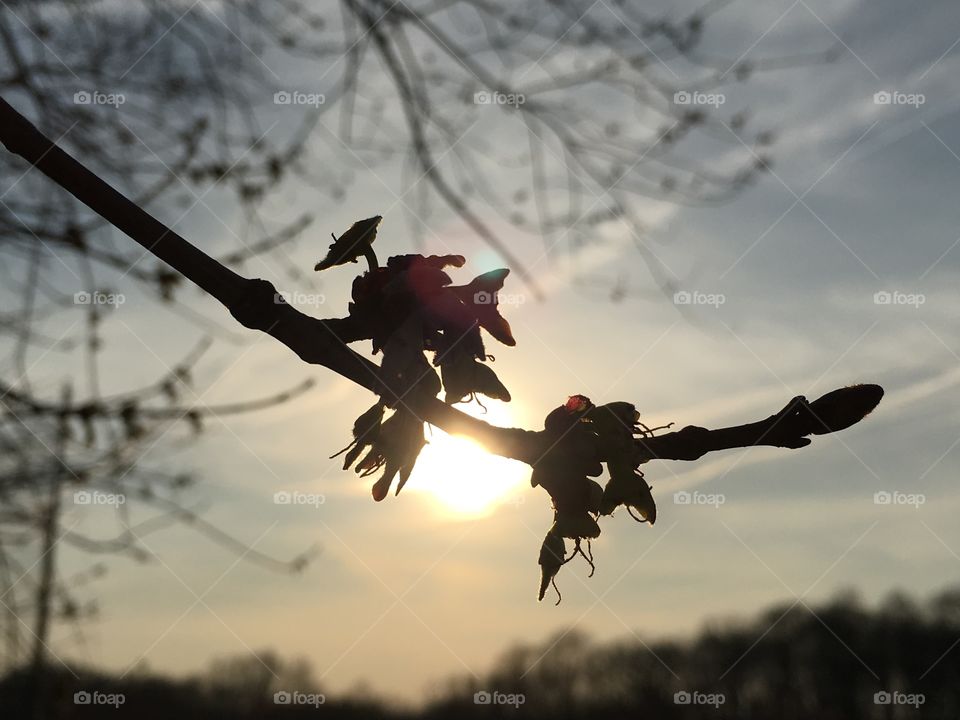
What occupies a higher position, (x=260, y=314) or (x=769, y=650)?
(x=769, y=650)

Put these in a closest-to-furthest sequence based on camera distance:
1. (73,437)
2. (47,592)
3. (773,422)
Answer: (773,422) < (73,437) < (47,592)

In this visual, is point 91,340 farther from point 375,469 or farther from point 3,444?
point 375,469

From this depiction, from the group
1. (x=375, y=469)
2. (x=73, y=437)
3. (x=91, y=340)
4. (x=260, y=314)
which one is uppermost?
(x=91, y=340)

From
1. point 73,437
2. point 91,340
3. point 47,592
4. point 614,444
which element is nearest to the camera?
point 614,444

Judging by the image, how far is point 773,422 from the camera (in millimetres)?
1073

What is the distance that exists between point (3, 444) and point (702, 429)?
406 cm

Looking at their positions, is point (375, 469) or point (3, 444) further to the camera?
point (3, 444)

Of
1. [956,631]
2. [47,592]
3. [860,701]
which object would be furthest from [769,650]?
[47,592]

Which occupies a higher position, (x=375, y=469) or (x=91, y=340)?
(x=91, y=340)

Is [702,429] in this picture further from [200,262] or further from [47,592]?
[47,592]

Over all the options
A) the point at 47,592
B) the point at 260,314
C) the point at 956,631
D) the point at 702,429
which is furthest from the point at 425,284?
the point at 956,631

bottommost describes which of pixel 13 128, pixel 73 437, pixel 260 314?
pixel 260 314

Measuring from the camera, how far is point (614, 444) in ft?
3.91

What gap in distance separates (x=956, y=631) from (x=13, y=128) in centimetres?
6116
